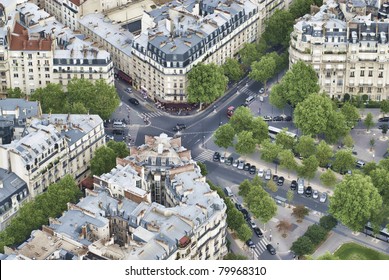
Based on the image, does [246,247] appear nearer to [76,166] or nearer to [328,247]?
[328,247]

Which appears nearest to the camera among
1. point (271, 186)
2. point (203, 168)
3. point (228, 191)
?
point (271, 186)

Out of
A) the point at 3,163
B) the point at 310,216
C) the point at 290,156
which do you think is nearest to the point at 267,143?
the point at 290,156

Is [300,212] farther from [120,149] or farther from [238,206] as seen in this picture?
[120,149]

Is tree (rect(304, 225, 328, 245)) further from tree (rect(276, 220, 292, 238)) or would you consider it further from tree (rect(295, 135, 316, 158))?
tree (rect(295, 135, 316, 158))

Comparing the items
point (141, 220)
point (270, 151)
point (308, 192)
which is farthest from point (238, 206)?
point (141, 220)

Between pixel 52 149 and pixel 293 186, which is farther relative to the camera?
pixel 293 186

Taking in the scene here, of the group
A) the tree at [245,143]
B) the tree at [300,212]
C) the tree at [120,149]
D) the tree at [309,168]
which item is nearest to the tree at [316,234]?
the tree at [300,212]
